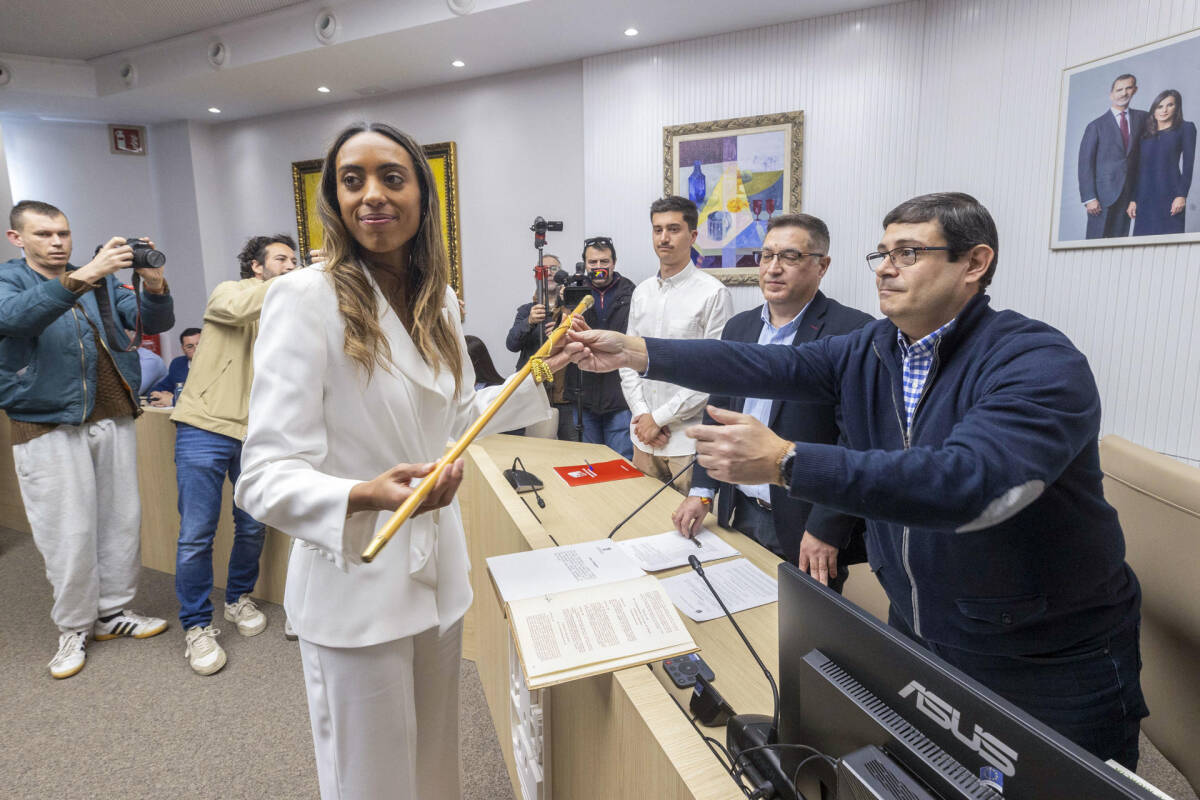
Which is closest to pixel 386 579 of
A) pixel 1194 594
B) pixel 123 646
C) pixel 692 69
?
pixel 1194 594

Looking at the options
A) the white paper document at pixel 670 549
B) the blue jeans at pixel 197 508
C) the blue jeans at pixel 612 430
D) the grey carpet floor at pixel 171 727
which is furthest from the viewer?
the blue jeans at pixel 612 430

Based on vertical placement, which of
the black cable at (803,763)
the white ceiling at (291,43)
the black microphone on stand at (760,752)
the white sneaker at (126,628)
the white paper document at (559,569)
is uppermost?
the white ceiling at (291,43)

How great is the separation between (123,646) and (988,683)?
314 cm

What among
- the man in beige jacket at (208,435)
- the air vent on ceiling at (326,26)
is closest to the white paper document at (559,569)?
the man in beige jacket at (208,435)

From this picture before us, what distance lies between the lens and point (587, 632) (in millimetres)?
1055

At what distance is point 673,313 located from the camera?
2986mm

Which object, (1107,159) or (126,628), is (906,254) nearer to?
(1107,159)

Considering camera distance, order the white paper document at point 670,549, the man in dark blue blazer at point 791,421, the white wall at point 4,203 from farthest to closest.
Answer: the white wall at point 4,203 < the man in dark blue blazer at point 791,421 < the white paper document at point 670,549

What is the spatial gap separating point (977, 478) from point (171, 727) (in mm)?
2577

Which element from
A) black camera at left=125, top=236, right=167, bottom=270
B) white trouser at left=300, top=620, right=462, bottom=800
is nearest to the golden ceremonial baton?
white trouser at left=300, top=620, right=462, bottom=800

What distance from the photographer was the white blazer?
93cm

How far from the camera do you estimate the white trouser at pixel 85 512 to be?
2.49m

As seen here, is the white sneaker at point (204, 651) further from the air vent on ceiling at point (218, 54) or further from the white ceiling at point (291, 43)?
the air vent on ceiling at point (218, 54)

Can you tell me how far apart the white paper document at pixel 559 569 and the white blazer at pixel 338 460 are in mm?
101
